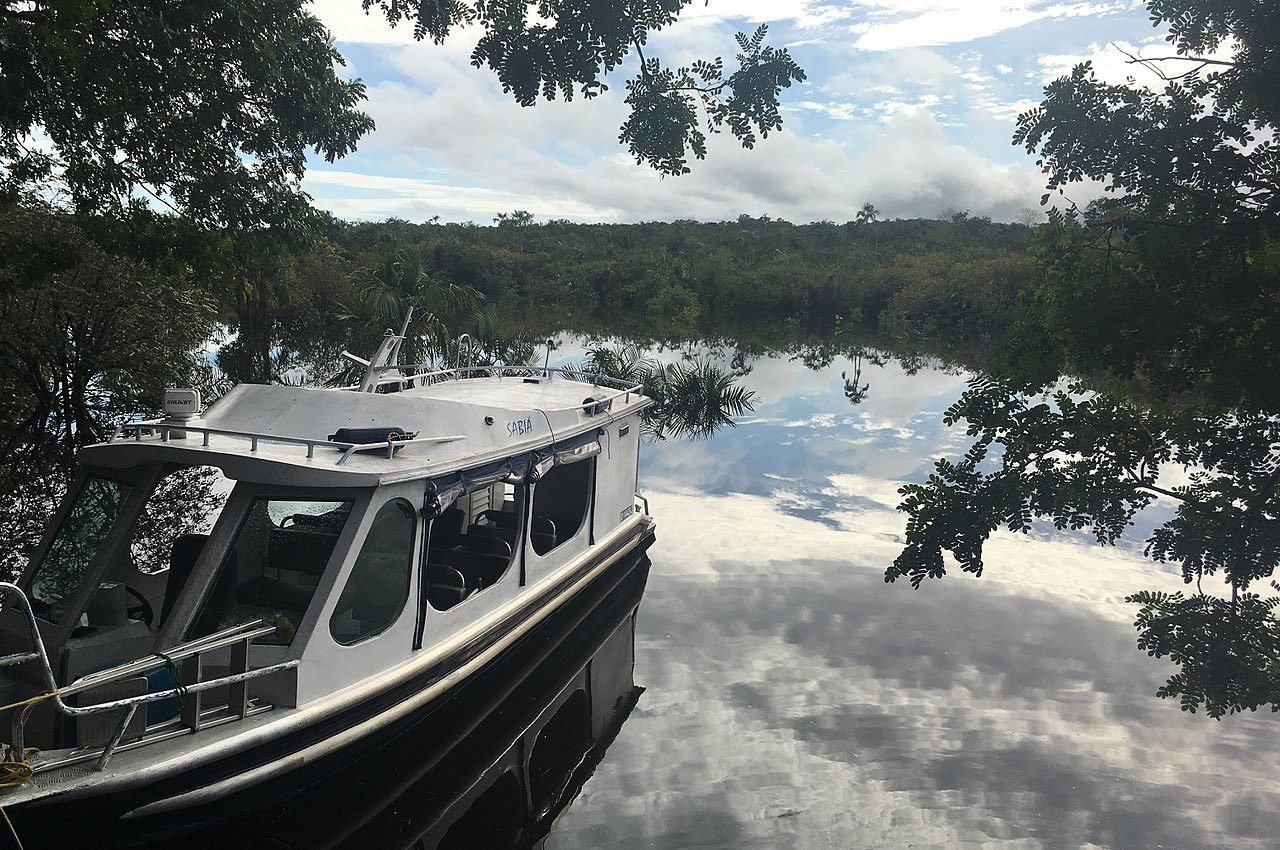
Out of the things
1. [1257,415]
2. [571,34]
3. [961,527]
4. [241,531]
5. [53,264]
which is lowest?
[241,531]

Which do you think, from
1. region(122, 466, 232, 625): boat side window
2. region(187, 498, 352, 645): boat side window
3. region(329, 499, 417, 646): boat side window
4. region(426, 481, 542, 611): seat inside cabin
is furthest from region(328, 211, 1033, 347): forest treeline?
region(329, 499, 417, 646): boat side window

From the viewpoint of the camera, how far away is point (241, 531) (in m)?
7.38

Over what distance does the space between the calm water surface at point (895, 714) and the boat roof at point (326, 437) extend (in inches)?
125

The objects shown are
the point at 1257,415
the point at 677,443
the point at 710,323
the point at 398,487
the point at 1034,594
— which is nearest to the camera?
the point at 1257,415

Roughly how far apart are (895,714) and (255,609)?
20.9 feet

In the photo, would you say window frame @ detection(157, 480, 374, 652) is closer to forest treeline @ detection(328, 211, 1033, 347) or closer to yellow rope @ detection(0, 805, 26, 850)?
yellow rope @ detection(0, 805, 26, 850)

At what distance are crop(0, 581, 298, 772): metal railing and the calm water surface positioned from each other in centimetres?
278

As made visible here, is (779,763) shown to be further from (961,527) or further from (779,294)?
(779,294)

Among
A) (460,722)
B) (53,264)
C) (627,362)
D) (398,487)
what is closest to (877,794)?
(460,722)

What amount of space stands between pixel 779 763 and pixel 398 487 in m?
4.32

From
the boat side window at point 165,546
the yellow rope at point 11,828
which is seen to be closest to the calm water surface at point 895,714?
the yellow rope at point 11,828

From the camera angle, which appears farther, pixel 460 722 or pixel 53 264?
pixel 53 264

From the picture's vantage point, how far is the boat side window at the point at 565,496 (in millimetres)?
12219

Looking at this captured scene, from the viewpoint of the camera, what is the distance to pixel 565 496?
41.3ft
